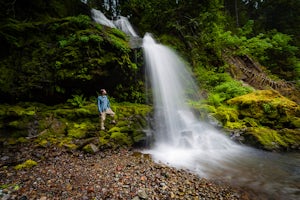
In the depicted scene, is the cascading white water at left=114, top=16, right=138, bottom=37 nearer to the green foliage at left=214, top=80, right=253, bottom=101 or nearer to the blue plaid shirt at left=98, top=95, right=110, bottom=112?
the green foliage at left=214, top=80, right=253, bottom=101

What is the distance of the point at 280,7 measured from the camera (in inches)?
859

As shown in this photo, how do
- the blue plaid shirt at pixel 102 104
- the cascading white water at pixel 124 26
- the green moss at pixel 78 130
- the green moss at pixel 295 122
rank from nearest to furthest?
the green moss at pixel 78 130 < the blue plaid shirt at pixel 102 104 < the green moss at pixel 295 122 < the cascading white water at pixel 124 26

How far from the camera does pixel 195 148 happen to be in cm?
772

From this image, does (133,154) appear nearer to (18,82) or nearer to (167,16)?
(18,82)

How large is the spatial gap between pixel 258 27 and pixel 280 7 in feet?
10.5

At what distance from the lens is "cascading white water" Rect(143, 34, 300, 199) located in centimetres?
504

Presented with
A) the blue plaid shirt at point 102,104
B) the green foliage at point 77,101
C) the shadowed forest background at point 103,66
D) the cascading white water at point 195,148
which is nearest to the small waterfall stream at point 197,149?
the cascading white water at point 195,148

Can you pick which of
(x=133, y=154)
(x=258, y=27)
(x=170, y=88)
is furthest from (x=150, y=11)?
(x=258, y=27)

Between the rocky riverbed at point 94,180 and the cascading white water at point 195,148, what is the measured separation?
860 mm

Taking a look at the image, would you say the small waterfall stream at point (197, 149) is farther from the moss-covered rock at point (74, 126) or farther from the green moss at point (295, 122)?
the green moss at point (295, 122)

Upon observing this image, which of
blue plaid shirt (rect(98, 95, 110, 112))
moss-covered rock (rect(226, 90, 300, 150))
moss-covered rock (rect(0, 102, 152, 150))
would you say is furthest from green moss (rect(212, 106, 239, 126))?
blue plaid shirt (rect(98, 95, 110, 112))

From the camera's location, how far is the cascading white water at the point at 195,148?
198 inches

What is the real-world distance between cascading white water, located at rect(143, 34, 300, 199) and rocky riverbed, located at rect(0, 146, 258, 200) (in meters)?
0.86

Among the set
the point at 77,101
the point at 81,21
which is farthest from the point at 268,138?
the point at 81,21
